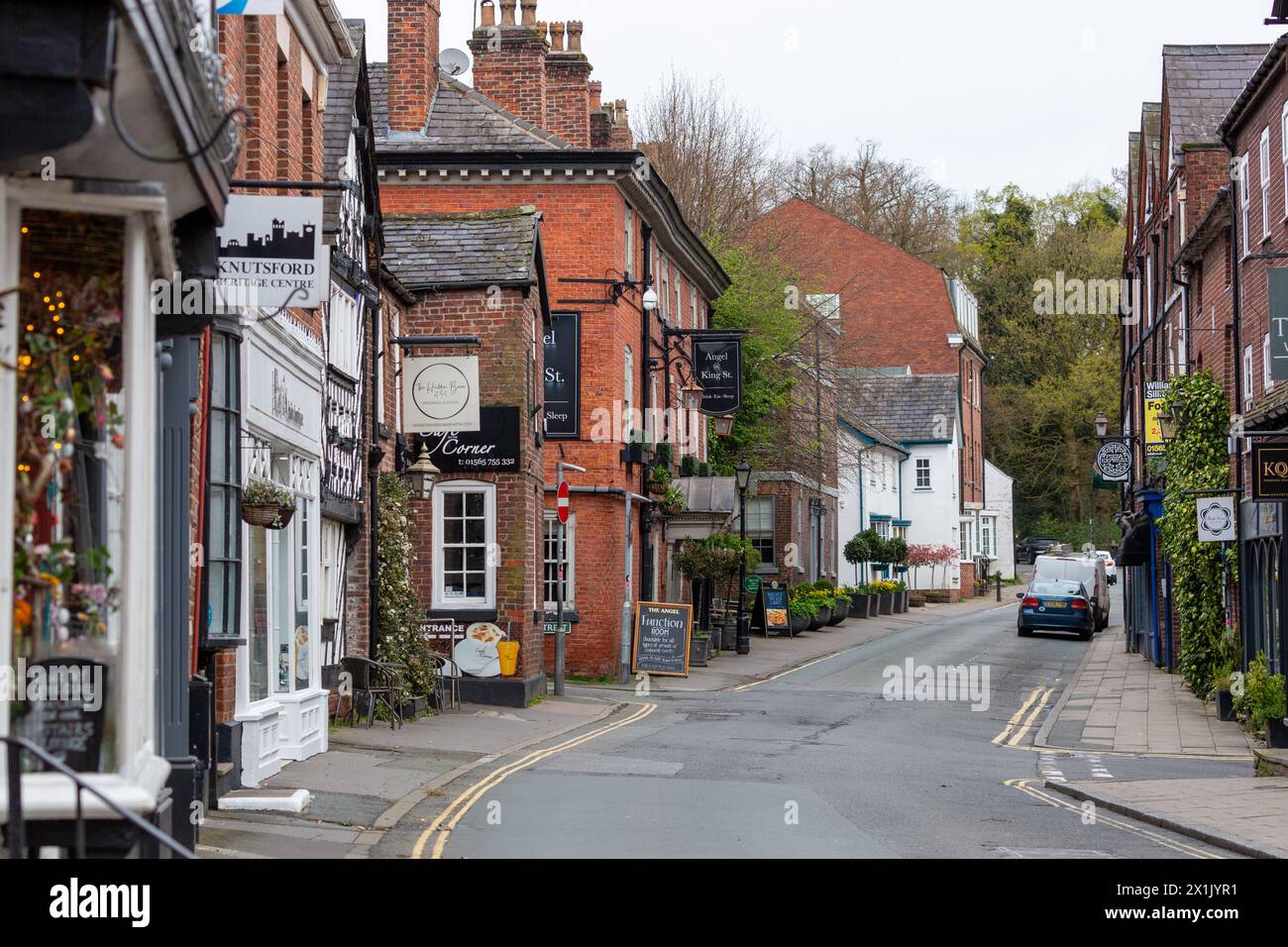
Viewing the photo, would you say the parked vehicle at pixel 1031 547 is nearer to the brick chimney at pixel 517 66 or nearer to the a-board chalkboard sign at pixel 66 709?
the brick chimney at pixel 517 66

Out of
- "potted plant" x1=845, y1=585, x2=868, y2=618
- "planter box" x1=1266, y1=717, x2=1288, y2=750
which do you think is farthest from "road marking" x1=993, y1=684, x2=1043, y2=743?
"potted plant" x1=845, y1=585, x2=868, y2=618

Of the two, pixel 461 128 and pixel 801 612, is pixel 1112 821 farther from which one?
pixel 801 612

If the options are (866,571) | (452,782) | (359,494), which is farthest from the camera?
(866,571)

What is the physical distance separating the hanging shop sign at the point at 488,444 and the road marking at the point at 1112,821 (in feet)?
33.5

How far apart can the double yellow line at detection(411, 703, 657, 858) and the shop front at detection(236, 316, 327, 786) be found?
6.18 ft

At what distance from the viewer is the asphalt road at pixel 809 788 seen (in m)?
11.5

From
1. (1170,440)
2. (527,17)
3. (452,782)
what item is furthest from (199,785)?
(527,17)

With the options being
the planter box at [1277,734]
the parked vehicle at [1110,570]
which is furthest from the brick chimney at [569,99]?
the parked vehicle at [1110,570]

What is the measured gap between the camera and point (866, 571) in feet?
201

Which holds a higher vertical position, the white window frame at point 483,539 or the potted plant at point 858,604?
the white window frame at point 483,539

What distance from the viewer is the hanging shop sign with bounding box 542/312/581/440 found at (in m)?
28.8

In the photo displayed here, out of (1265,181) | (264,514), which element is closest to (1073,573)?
(1265,181)

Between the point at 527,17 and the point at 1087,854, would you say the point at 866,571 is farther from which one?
the point at 1087,854
